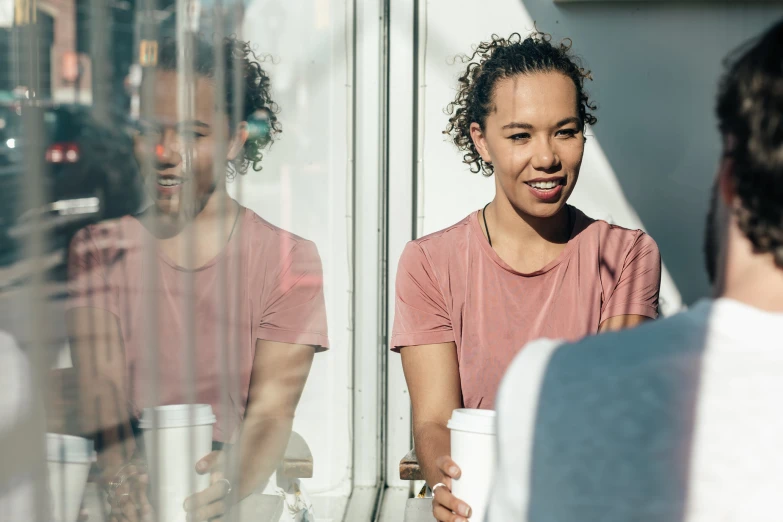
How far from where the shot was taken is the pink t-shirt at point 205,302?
0.61 m

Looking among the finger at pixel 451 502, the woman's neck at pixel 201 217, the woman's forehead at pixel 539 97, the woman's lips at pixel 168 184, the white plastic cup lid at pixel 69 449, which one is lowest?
the finger at pixel 451 502

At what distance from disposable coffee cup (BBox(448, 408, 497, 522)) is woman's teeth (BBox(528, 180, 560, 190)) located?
90 cm

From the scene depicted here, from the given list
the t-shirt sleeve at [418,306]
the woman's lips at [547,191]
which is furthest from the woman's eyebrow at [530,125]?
the t-shirt sleeve at [418,306]

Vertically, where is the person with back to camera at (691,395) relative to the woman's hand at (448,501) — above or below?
above

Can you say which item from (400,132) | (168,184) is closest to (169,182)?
(168,184)

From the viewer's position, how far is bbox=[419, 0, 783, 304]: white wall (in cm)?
278

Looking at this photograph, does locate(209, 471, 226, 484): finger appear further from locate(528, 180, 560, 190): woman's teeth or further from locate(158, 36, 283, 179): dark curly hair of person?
locate(528, 180, 560, 190): woman's teeth

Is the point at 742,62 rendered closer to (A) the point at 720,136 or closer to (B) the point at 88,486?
(A) the point at 720,136

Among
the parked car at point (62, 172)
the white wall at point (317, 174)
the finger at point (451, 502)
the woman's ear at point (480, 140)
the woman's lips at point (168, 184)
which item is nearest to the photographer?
the parked car at point (62, 172)

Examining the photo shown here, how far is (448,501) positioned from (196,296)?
0.56 meters

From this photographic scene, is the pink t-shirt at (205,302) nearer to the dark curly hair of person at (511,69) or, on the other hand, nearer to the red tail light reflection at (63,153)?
the red tail light reflection at (63,153)

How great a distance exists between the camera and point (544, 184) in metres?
1.91

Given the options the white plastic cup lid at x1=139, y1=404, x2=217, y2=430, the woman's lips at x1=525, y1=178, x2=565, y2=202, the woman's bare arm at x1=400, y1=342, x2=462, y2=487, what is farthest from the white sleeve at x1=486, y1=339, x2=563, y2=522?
the woman's lips at x1=525, y1=178, x2=565, y2=202

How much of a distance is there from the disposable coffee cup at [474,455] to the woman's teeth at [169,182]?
532 millimetres
